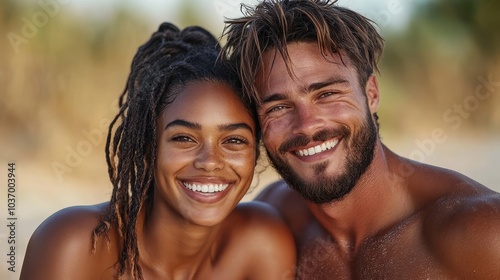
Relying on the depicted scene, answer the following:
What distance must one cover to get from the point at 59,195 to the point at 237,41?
6.07m

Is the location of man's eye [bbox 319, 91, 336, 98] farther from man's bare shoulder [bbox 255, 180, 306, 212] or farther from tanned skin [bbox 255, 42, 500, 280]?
man's bare shoulder [bbox 255, 180, 306, 212]

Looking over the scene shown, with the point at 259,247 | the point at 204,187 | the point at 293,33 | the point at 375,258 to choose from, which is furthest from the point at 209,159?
the point at 375,258

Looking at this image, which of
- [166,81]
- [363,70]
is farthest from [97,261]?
[363,70]

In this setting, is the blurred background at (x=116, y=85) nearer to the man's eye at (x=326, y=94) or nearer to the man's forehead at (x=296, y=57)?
the man's forehead at (x=296, y=57)

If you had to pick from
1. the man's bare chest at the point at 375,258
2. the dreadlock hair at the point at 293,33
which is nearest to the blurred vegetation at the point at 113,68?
the dreadlock hair at the point at 293,33

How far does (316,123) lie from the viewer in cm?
366

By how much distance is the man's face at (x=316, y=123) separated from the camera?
3682mm

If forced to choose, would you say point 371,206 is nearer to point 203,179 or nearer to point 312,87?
point 312,87

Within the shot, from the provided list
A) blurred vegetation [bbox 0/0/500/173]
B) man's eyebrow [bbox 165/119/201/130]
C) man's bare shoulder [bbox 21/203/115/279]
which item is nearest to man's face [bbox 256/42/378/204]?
man's eyebrow [bbox 165/119/201/130]

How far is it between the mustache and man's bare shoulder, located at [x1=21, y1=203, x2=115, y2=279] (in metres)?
1.08

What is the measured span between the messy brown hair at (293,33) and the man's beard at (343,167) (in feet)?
1.02

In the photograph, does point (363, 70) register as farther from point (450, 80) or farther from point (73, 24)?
point (450, 80)

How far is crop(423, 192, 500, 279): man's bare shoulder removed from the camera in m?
3.15

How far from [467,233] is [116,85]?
8.23 meters
